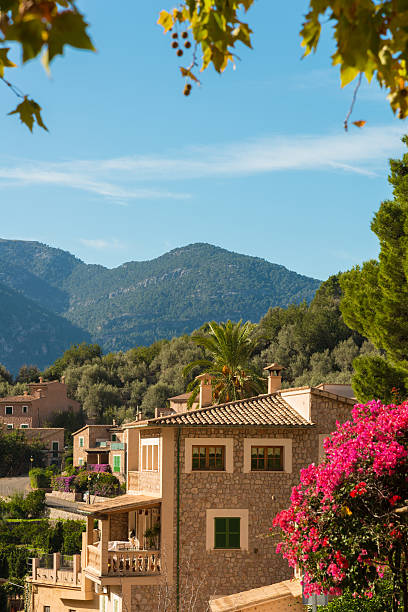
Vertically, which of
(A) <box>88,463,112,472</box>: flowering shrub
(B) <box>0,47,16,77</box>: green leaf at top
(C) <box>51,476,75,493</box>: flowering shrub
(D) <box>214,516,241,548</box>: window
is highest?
(B) <box>0,47,16,77</box>: green leaf at top

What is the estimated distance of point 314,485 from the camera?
17016 millimetres

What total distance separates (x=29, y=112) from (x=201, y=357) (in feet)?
310

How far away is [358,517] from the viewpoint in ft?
51.7

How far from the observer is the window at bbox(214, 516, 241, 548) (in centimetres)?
2702

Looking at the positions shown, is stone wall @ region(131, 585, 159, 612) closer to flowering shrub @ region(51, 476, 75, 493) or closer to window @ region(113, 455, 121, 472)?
flowering shrub @ region(51, 476, 75, 493)

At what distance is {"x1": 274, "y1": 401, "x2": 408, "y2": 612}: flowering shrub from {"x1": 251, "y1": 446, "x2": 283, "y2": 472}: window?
11.1 meters

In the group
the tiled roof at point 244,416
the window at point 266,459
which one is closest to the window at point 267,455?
the window at point 266,459

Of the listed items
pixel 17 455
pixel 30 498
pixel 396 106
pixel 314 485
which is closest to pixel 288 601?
pixel 314 485

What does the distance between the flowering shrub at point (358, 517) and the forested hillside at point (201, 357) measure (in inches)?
2269

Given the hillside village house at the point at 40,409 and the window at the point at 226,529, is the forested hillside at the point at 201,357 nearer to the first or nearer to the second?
the hillside village house at the point at 40,409

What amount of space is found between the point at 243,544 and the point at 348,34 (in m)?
24.7

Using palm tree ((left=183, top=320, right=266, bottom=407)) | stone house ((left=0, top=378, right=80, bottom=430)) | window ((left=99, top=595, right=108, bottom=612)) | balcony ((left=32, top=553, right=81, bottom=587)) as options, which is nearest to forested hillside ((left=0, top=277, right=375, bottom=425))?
stone house ((left=0, top=378, right=80, bottom=430))

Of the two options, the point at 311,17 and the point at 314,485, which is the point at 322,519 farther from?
the point at 311,17

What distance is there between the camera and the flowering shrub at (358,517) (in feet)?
50.7
